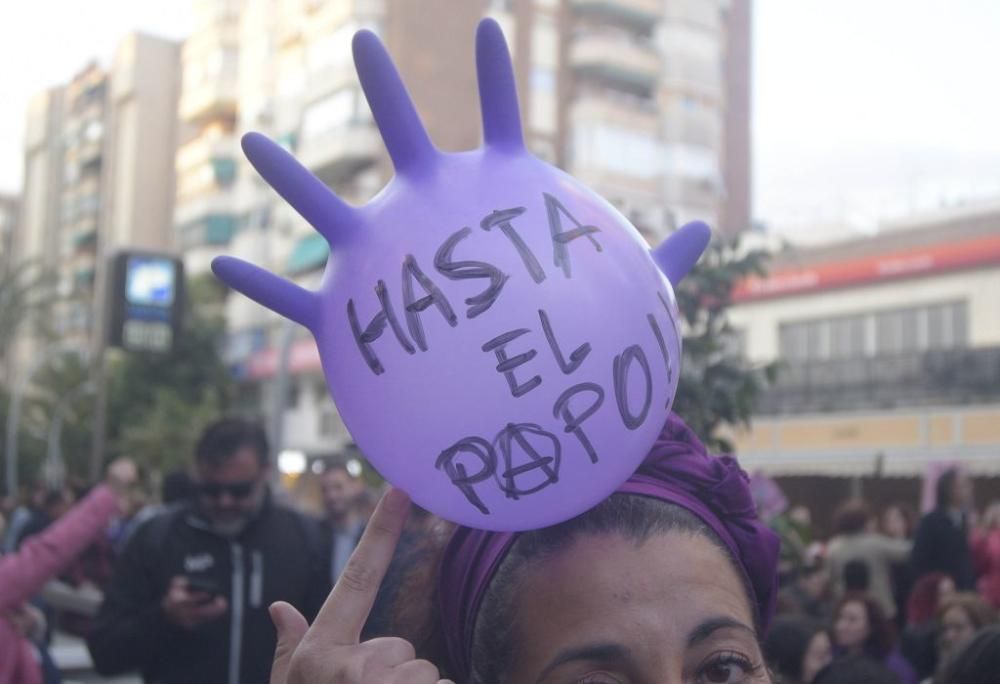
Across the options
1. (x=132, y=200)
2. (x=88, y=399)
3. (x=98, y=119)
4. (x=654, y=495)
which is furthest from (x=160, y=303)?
(x=98, y=119)

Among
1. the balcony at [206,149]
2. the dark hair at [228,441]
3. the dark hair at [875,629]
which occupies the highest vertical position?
the balcony at [206,149]

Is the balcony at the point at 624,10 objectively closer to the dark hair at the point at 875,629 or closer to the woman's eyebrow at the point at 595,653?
the dark hair at the point at 875,629

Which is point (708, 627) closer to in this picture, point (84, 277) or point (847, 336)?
point (847, 336)

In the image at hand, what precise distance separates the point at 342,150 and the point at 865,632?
28.3 m

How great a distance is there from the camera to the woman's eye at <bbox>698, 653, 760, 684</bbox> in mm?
1299

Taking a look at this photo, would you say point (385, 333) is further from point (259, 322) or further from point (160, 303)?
point (259, 322)

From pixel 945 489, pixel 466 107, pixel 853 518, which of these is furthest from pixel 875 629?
pixel 466 107

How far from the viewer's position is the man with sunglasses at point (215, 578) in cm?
353

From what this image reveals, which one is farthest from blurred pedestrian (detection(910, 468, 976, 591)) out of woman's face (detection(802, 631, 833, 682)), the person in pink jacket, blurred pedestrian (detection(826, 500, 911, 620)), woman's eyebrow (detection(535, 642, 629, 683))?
woman's eyebrow (detection(535, 642, 629, 683))

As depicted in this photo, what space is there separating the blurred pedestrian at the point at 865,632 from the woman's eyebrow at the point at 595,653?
4189 mm

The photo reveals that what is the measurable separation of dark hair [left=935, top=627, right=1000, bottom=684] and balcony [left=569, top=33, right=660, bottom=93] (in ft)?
111

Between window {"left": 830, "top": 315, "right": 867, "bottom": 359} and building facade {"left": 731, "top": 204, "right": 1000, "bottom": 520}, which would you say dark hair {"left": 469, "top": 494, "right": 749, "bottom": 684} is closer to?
building facade {"left": 731, "top": 204, "right": 1000, "bottom": 520}

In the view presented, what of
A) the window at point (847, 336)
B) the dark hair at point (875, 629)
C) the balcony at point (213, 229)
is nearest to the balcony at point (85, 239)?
the balcony at point (213, 229)

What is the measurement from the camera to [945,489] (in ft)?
22.3
